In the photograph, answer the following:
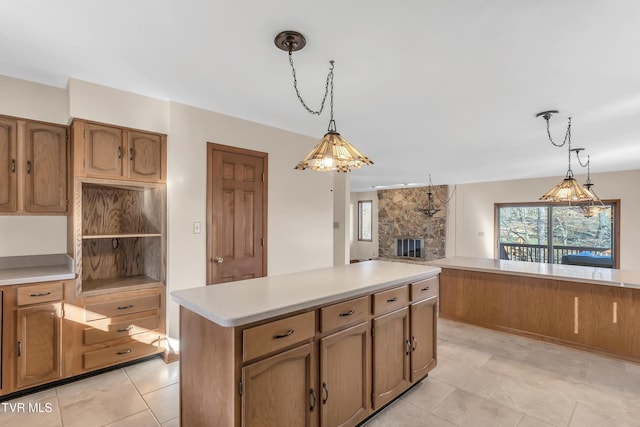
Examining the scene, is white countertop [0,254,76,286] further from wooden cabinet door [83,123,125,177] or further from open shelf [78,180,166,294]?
wooden cabinet door [83,123,125,177]

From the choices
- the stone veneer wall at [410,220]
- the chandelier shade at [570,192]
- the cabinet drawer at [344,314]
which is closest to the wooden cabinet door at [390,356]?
the cabinet drawer at [344,314]

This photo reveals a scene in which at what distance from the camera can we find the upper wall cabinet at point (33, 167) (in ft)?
8.18

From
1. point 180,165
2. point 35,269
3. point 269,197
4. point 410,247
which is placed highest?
point 180,165

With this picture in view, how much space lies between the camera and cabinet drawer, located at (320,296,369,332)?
1732 mm

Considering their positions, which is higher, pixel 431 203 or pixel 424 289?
pixel 431 203

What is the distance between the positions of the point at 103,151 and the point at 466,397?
345cm

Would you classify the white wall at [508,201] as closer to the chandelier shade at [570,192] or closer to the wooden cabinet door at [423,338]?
the chandelier shade at [570,192]

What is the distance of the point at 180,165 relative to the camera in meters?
2.97

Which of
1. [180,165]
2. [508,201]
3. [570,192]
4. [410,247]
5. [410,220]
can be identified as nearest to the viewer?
[180,165]

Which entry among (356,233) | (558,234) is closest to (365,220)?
(356,233)

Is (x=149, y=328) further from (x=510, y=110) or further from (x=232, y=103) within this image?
(x=510, y=110)

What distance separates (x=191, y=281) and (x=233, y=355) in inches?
73.6

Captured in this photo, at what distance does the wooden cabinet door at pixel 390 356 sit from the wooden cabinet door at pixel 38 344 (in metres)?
2.39

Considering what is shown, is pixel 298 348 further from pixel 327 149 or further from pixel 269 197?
pixel 269 197
